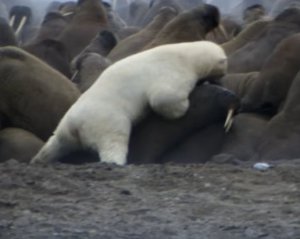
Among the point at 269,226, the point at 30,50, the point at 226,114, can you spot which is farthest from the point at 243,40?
the point at 269,226

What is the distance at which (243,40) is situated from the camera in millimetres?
12219

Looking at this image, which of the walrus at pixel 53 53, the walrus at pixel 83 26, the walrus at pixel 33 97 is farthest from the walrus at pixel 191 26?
the walrus at pixel 83 26

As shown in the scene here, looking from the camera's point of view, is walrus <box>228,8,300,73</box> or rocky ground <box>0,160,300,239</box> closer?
rocky ground <box>0,160,300,239</box>

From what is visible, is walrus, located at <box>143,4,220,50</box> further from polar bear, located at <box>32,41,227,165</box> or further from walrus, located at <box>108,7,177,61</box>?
polar bear, located at <box>32,41,227,165</box>

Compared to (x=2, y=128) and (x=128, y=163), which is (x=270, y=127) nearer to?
(x=128, y=163)

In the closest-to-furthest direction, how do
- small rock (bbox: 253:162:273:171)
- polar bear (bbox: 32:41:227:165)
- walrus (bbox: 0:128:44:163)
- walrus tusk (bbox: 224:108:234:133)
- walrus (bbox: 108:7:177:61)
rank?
small rock (bbox: 253:162:273:171), polar bear (bbox: 32:41:227:165), walrus tusk (bbox: 224:108:234:133), walrus (bbox: 0:128:44:163), walrus (bbox: 108:7:177:61)

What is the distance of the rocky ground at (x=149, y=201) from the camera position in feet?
19.7

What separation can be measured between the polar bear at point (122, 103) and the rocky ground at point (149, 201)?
28.9 inches

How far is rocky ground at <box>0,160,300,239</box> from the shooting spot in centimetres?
600

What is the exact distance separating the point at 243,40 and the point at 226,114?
10.6ft

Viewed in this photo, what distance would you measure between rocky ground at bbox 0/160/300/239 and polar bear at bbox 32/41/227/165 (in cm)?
73

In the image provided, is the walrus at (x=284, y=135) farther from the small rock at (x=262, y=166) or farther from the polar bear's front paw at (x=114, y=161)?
the polar bear's front paw at (x=114, y=161)

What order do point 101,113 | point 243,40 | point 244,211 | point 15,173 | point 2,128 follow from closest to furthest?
point 244,211
point 15,173
point 101,113
point 2,128
point 243,40

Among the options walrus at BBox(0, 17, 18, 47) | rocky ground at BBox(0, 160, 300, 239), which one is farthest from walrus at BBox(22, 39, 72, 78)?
rocky ground at BBox(0, 160, 300, 239)
